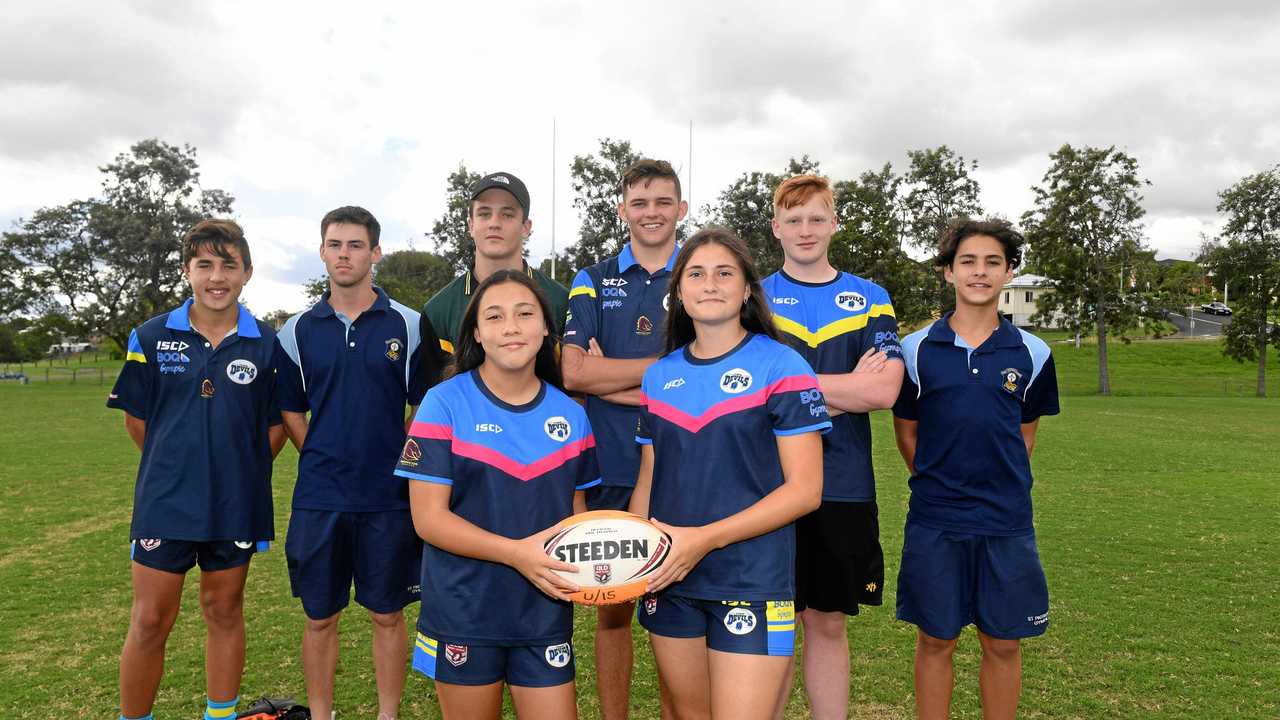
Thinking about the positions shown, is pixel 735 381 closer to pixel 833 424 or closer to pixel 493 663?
pixel 833 424

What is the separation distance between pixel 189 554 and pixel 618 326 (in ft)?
8.41

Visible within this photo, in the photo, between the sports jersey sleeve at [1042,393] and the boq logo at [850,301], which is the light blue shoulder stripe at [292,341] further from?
A: the sports jersey sleeve at [1042,393]

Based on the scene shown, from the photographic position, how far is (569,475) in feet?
10.3

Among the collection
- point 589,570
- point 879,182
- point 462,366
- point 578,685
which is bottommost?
point 578,685

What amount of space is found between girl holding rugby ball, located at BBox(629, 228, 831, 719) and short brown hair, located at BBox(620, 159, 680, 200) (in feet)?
3.61

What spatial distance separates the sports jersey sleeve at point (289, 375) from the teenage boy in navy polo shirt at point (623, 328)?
5.01 feet

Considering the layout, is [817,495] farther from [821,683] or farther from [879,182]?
[879,182]

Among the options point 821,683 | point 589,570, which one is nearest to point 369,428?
point 589,570

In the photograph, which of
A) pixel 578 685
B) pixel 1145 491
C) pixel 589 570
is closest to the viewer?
pixel 589 570

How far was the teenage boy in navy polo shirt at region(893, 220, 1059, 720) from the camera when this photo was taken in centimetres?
378

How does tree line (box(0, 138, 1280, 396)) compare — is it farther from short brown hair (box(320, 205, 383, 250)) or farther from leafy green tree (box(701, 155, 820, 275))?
short brown hair (box(320, 205, 383, 250))

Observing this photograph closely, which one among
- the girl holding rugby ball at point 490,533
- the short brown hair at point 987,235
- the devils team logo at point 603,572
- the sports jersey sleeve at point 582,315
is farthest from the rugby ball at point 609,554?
the short brown hair at point 987,235

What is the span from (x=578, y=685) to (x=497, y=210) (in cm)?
302

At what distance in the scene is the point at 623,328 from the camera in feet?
13.8
